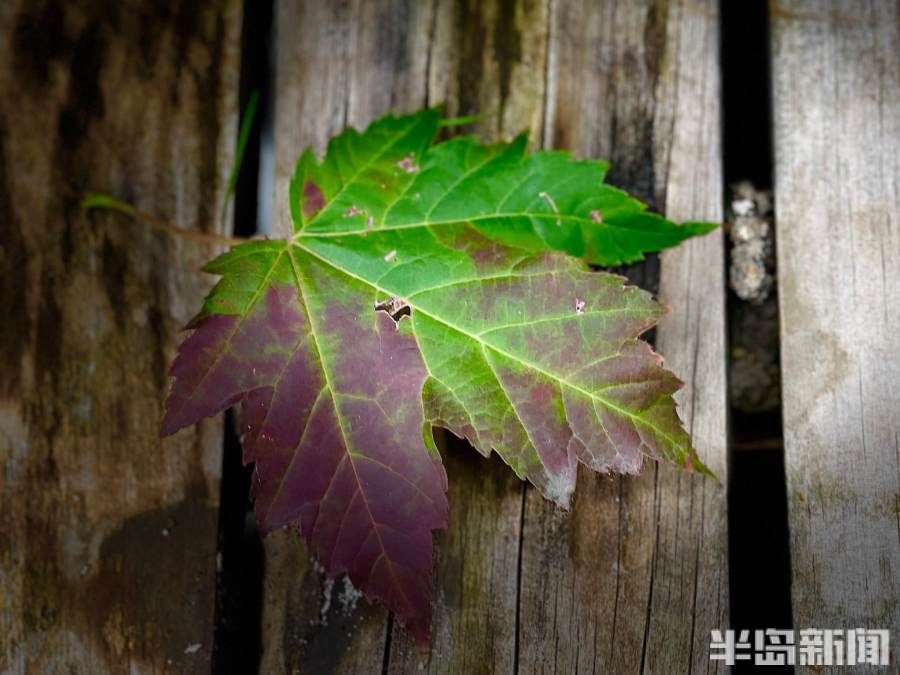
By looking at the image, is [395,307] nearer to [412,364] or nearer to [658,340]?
[412,364]

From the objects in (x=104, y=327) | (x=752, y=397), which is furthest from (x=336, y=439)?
(x=752, y=397)


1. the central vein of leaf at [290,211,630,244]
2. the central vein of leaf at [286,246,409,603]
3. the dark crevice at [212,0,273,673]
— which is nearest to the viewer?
the central vein of leaf at [286,246,409,603]

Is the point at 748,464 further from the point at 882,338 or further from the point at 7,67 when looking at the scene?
the point at 7,67

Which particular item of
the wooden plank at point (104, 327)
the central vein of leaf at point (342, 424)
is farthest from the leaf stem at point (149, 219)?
the central vein of leaf at point (342, 424)

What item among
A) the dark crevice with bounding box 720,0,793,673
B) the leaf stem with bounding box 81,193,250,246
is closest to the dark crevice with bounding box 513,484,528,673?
the dark crevice with bounding box 720,0,793,673

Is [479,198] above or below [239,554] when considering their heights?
above

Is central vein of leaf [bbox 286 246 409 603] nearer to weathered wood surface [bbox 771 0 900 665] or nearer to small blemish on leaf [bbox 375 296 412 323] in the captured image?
small blemish on leaf [bbox 375 296 412 323]
